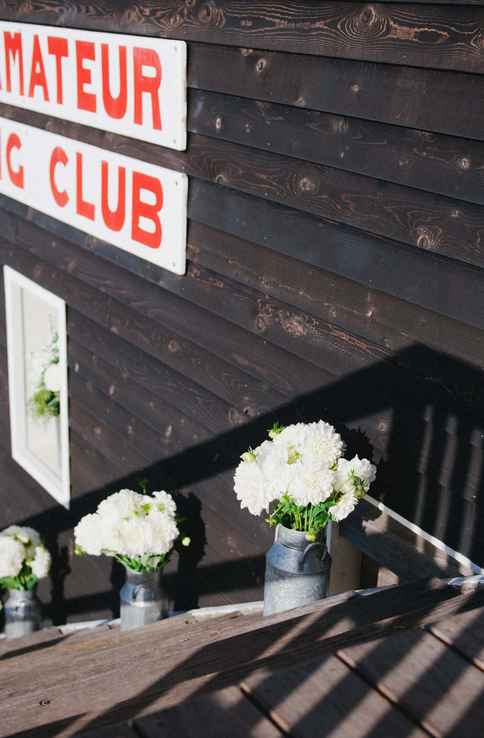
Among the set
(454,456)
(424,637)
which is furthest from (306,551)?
(424,637)

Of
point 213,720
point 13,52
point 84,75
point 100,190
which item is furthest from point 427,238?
point 13,52

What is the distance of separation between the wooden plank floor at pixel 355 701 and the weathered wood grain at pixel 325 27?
1.57 meters

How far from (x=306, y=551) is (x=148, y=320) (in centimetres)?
168

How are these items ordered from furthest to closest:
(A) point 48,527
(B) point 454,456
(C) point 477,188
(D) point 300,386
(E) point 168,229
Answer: (A) point 48,527 < (E) point 168,229 < (D) point 300,386 < (B) point 454,456 < (C) point 477,188

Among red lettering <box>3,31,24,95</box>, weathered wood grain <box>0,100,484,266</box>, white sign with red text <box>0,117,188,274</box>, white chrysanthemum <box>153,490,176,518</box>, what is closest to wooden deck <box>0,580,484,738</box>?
weathered wood grain <box>0,100,484,266</box>

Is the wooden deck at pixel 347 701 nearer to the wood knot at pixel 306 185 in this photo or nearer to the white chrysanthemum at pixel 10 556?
the wood knot at pixel 306 185

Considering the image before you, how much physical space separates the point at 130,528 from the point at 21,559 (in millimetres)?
1442

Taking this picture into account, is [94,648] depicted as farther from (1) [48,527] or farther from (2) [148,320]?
(1) [48,527]

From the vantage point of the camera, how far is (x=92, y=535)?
4.04 m

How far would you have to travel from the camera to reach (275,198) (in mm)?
3494

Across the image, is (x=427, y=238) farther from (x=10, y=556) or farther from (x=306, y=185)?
(x=10, y=556)

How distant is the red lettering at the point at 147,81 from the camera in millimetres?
3967

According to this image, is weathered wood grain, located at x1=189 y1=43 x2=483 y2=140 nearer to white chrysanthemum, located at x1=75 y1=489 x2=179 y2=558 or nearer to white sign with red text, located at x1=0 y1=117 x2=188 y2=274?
white sign with red text, located at x1=0 y1=117 x2=188 y2=274

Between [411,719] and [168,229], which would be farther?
[168,229]
